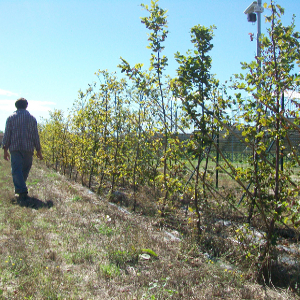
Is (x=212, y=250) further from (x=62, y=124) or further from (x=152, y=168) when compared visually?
(x=62, y=124)

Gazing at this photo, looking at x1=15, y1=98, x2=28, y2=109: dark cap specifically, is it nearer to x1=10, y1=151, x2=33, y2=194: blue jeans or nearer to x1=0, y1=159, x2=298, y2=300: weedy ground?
x1=10, y1=151, x2=33, y2=194: blue jeans

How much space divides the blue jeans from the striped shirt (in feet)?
0.47

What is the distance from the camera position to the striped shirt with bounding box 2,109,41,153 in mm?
6703

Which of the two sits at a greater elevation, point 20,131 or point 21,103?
point 21,103

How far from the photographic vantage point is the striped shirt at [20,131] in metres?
6.70

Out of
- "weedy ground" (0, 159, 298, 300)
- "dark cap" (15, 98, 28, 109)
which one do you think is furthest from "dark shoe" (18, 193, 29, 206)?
"dark cap" (15, 98, 28, 109)

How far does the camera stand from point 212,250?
426cm

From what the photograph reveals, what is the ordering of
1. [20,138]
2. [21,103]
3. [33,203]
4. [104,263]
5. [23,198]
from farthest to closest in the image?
[21,103] < [20,138] < [23,198] < [33,203] < [104,263]

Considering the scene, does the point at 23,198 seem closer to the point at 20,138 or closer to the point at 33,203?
the point at 33,203

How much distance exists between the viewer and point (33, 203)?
20.4 ft

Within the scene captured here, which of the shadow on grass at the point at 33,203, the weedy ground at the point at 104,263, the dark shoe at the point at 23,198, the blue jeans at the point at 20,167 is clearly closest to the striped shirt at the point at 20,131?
the blue jeans at the point at 20,167

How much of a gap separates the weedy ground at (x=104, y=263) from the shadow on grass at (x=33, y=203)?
0.53 m

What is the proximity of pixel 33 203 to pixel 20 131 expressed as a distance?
1495mm

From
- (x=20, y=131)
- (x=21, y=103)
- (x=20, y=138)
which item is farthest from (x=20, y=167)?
(x=21, y=103)
